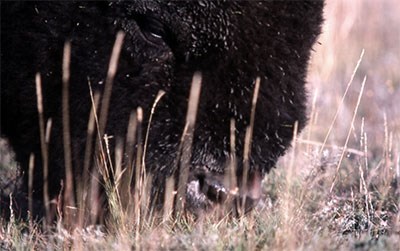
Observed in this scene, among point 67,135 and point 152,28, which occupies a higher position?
point 152,28

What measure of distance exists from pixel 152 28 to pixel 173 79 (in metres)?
0.27

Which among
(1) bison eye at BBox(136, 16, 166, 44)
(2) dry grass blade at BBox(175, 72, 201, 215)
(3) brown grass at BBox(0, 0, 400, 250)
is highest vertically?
(1) bison eye at BBox(136, 16, 166, 44)

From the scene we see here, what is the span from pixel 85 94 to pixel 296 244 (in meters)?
1.42

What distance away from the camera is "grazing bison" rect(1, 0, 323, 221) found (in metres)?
4.31

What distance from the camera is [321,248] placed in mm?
3744

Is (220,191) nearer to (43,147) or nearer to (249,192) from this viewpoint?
(249,192)

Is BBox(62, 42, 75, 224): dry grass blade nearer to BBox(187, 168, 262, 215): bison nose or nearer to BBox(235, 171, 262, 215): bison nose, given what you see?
BBox(187, 168, 262, 215): bison nose

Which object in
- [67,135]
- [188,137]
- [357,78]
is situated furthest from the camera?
[357,78]

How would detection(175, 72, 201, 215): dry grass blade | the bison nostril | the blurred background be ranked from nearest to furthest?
detection(175, 72, 201, 215): dry grass blade → the bison nostril → the blurred background

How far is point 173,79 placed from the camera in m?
4.44

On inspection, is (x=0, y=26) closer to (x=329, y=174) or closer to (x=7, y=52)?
(x=7, y=52)

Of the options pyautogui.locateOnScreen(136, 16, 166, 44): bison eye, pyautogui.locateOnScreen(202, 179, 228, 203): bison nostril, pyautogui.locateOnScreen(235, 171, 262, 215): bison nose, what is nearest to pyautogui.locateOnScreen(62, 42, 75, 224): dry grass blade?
pyautogui.locateOnScreen(136, 16, 166, 44): bison eye

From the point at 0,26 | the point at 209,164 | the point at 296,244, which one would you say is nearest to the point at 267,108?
the point at 209,164

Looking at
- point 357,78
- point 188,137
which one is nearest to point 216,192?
point 188,137
